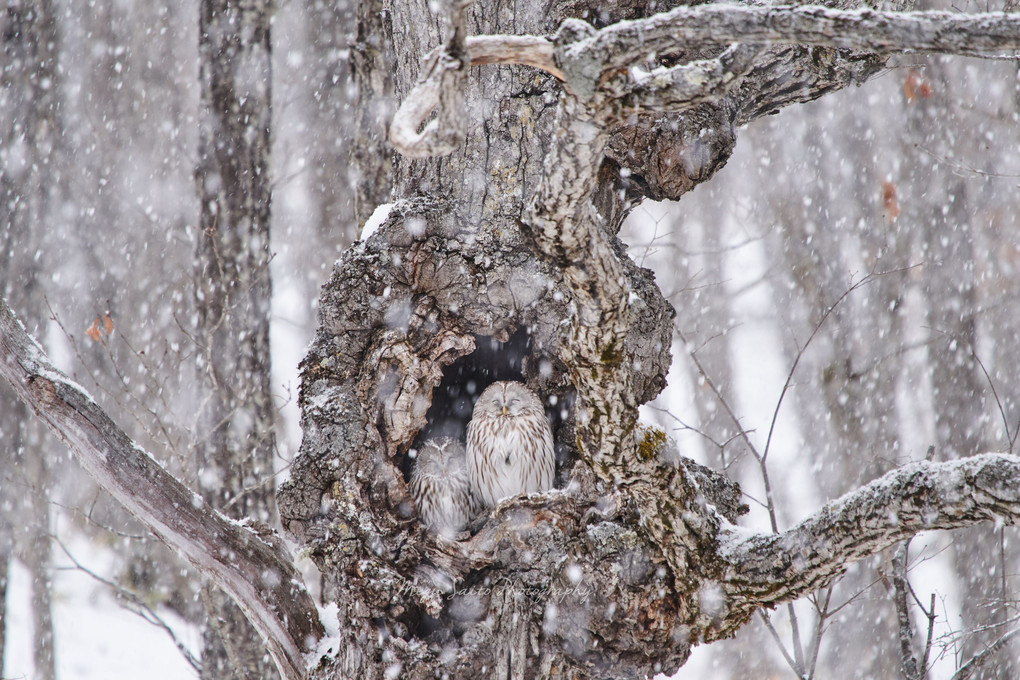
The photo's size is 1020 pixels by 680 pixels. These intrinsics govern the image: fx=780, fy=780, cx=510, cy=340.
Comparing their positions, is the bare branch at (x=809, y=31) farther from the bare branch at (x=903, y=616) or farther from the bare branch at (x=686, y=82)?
the bare branch at (x=903, y=616)

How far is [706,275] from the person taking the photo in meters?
10.7

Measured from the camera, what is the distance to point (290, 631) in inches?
124

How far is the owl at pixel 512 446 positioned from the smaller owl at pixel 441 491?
10 centimetres

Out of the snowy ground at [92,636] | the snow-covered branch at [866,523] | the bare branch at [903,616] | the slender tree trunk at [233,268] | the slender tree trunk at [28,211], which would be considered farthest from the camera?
the snowy ground at [92,636]

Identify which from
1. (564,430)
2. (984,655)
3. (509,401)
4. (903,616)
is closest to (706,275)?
(509,401)

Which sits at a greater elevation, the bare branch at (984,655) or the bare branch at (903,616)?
the bare branch at (903,616)

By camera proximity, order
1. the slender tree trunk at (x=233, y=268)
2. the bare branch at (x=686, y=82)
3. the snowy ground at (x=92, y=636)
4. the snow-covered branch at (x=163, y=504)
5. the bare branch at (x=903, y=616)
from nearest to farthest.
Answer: the bare branch at (x=686, y=82)
the snow-covered branch at (x=163, y=504)
the bare branch at (x=903, y=616)
the slender tree trunk at (x=233, y=268)
the snowy ground at (x=92, y=636)

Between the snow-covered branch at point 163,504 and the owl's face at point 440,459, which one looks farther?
the owl's face at point 440,459

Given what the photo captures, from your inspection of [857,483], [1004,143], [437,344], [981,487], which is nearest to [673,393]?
[857,483]

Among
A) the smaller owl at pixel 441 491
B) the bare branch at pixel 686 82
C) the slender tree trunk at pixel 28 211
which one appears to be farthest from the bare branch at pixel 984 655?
the slender tree trunk at pixel 28 211

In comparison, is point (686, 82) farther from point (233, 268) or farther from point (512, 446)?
point (233, 268)

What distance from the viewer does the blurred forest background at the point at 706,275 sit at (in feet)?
24.2

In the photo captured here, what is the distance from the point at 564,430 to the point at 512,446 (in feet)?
1.10

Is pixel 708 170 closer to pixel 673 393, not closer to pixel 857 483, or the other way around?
pixel 857 483
